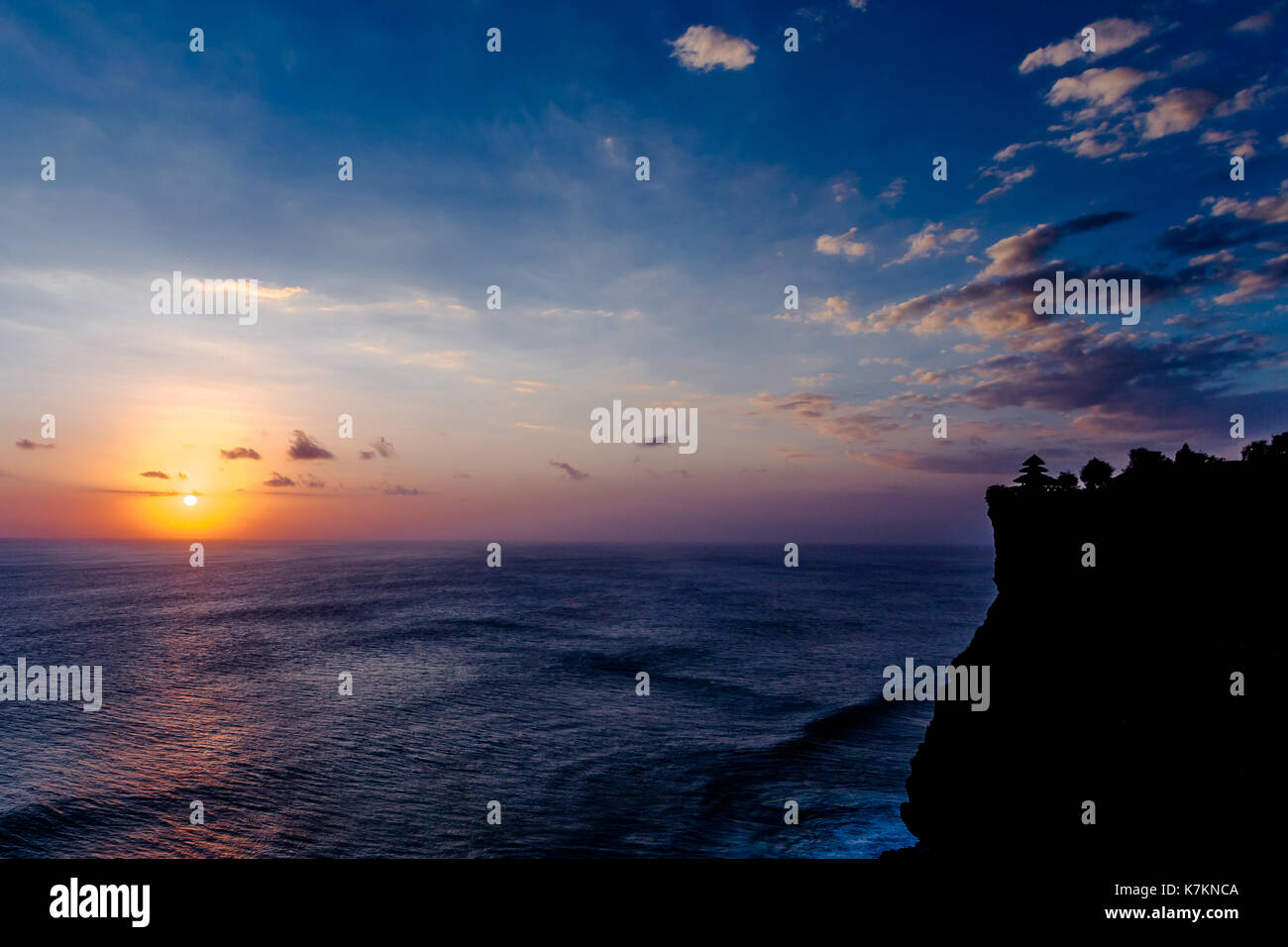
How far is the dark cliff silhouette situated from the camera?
46.2 ft

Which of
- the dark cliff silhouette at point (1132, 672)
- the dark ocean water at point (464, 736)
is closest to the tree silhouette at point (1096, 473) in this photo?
the dark cliff silhouette at point (1132, 672)

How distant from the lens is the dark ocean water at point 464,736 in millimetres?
26375

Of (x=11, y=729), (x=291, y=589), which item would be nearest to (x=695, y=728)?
(x=11, y=729)

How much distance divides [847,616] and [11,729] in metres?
85.8

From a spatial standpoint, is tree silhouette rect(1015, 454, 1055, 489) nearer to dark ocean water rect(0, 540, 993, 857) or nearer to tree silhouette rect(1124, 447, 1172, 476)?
tree silhouette rect(1124, 447, 1172, 476)

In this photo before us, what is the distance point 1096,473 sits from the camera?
21656mm

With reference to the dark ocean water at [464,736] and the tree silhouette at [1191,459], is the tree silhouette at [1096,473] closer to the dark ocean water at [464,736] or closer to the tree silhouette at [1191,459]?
the tree silhouette at [1191,459]

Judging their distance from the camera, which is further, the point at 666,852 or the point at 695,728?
the point at 695,728

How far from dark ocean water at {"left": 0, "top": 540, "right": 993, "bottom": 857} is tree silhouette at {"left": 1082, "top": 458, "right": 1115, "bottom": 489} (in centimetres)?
1688

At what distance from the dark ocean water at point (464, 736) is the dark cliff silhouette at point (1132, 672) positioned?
945 centimetres

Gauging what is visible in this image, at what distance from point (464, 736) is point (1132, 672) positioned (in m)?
34.7
